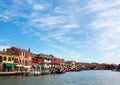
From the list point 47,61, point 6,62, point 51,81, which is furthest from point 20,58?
point 51,81

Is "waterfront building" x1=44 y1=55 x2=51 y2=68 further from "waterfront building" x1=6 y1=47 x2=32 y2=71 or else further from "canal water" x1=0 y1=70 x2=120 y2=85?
"canal water" x1=0 y1=70 x2=120 y2=85

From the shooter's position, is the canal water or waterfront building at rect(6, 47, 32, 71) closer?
the canal water

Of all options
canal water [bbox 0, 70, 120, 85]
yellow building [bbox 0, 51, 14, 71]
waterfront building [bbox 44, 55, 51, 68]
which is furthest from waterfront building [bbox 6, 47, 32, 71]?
waterfront building [bbox 44, 55, 51, 68]

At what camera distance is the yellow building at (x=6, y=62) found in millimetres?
84613

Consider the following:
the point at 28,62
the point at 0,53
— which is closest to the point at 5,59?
the point at 0,53

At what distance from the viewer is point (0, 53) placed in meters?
84.1

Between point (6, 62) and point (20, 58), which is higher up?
point (20, 58)

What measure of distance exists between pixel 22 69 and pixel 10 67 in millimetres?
7875

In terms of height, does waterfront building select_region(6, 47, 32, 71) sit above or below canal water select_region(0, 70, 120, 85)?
above

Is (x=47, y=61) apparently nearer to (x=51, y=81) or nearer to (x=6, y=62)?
(x=6, y=62)

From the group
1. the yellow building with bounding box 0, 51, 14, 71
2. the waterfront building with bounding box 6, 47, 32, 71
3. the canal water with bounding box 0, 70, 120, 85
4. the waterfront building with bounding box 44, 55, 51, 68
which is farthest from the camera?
the waterfront building with bounding box 44, 55, 51, 68

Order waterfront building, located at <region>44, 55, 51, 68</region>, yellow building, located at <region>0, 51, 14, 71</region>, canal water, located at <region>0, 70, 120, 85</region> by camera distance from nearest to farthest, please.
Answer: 1. canal water, located at <region>0, 70, 120, 85</region>
2. yellow building, located at <region>0, 51, 14, 71</region>
3. waterfront building, located at <region>44, 55, 51, 68</region>

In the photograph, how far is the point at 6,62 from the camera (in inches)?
3393

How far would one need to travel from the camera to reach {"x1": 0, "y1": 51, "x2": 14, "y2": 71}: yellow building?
278ft
